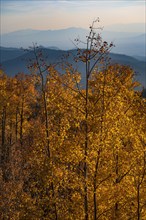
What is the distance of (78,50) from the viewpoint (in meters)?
16.0

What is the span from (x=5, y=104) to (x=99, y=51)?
113 ft

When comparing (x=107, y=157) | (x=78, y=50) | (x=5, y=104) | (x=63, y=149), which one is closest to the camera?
(x=78, y=50)

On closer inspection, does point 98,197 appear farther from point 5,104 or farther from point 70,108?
point 5,104

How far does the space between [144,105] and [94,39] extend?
6235 mm

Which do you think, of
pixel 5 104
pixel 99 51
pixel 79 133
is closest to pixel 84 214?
pixel 79 133

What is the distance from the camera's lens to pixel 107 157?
59.9 ft

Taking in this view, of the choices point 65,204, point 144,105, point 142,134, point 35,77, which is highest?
point 35,77

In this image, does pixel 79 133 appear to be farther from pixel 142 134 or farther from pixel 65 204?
pixel 65 204

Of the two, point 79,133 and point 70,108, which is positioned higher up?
point 70,108

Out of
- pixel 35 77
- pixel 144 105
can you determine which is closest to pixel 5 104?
pixel 35 77

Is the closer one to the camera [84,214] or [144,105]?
[84,214]

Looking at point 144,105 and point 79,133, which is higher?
point 144,105

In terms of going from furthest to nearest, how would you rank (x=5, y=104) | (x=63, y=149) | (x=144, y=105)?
1. (x=5, y=104)
2. (x=144, y=105)
3. (x=63, y=149)

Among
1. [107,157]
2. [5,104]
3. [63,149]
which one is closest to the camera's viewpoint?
[63,149]
